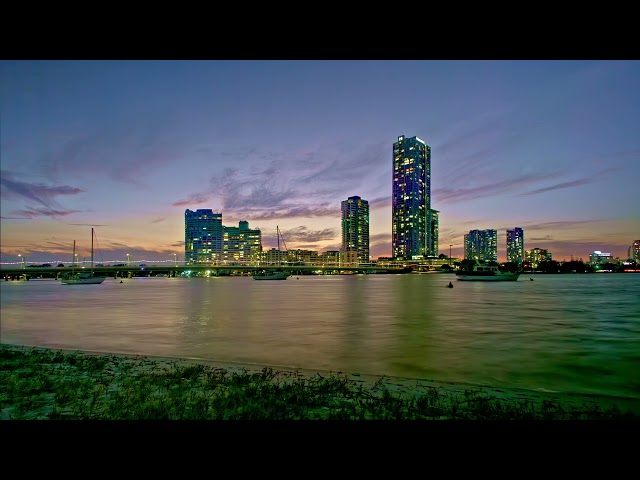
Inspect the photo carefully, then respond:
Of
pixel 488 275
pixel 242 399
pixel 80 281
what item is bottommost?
pixel 80 281

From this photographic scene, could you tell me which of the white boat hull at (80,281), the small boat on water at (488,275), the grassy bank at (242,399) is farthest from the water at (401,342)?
the white boat hull at (80,281)

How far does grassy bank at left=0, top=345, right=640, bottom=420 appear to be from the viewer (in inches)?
207

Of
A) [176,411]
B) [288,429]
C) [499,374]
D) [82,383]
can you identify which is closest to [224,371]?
[82,383]

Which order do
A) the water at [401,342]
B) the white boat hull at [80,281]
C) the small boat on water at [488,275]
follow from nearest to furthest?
the water at [401,342], the small boat on water at [488,275], the white boat hull at [80,281]

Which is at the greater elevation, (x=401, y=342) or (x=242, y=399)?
(x=242, y=399)

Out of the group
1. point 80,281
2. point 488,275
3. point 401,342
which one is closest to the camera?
point 401,342

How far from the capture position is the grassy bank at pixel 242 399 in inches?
207

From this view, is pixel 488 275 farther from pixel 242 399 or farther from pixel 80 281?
pixel 80 281

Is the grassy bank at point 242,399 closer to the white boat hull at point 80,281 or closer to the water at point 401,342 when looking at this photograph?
the water at point 401,342

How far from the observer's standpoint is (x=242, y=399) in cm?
602

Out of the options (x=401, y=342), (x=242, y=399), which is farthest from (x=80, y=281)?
(x=242, y=399)

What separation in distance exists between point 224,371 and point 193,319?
17276 mm
